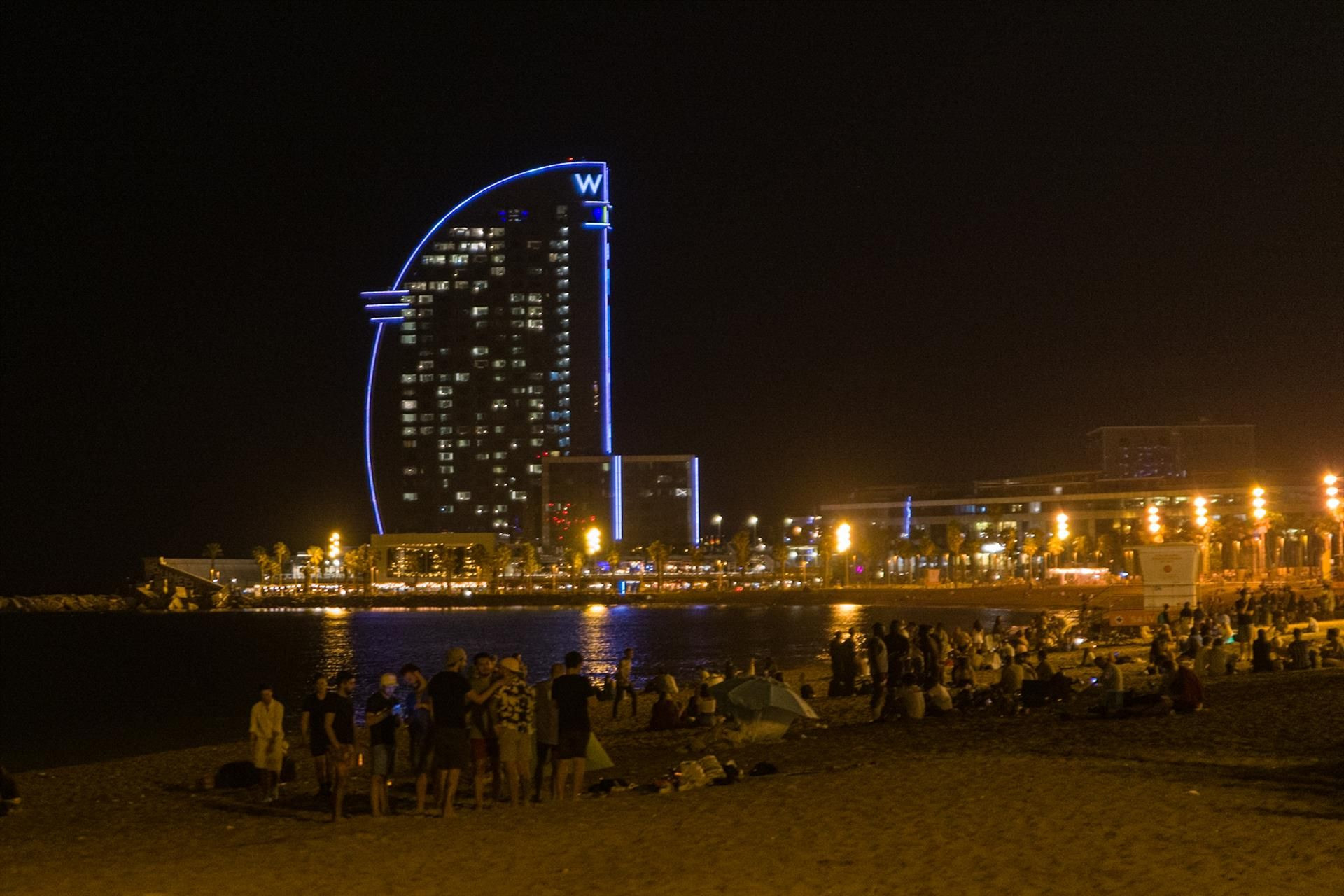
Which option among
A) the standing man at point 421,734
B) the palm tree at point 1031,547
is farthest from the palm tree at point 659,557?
the standing man at point 421,734

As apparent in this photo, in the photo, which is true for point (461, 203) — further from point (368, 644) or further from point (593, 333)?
point (368, 644)

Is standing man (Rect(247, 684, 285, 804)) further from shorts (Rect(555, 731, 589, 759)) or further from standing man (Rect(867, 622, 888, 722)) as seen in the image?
standing man (Rect(867, 622, 888, 722))

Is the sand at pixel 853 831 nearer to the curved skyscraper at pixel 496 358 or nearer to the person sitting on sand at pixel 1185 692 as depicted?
the person sitting on sand at pixel 1185 692

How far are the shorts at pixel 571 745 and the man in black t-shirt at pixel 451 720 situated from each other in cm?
85

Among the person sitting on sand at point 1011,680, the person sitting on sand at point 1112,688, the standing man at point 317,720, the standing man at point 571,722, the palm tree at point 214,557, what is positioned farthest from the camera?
the palm tree at point 214,557

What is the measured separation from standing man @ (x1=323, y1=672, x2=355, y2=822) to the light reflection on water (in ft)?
43.8

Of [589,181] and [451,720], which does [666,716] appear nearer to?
[451,720]

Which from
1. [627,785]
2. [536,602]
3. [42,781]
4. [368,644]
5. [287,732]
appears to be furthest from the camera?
[536,602]

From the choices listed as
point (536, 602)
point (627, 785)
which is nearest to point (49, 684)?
point (627, 785)

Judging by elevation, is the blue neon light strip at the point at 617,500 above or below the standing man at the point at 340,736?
above

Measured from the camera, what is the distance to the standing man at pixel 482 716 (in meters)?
10.8

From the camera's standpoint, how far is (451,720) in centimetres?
1073

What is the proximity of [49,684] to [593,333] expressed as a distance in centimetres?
10809

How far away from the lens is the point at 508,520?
150750 millimetres
